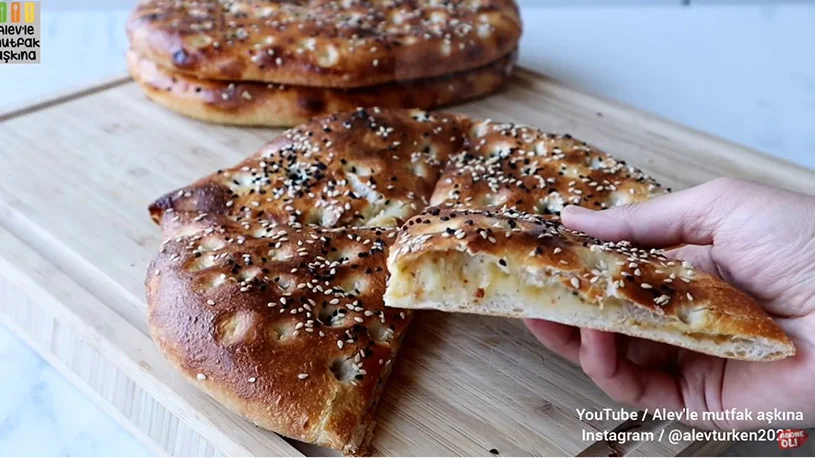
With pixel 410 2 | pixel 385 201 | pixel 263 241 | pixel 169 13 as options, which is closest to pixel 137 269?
pixel 263 241

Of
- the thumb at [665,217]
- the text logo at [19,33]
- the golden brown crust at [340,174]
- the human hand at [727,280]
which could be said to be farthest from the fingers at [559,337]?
the text logo at [19,33]

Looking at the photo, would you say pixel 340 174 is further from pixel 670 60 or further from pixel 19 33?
pixel 670 60

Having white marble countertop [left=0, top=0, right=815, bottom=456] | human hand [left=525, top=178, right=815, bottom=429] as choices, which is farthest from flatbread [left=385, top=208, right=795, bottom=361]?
white marble countertop [left=0, top=0, right=815, bottom=456]

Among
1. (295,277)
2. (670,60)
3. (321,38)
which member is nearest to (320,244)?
(295,277)

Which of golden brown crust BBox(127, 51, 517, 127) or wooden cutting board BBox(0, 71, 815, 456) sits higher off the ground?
golden brown crust BBox(127, 51, 517, 127)

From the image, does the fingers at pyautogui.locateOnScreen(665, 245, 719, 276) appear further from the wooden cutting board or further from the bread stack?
the bread stack
